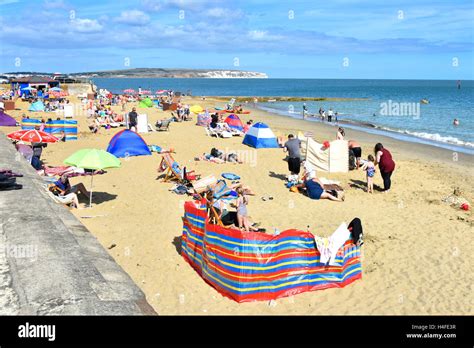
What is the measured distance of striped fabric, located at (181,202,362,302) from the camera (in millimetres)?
7133

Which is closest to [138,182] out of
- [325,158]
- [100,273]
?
[325,158]

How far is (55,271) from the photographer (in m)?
4.96

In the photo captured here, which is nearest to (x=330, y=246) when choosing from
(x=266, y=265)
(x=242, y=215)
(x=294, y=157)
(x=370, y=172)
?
(x=266, y=265)

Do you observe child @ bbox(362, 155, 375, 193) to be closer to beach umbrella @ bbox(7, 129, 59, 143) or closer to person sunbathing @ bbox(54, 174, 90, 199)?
person sunbathing @ bbox(54, 174, 90, 199)

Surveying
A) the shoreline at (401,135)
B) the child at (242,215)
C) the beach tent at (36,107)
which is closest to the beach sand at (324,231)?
the child at (242,215)

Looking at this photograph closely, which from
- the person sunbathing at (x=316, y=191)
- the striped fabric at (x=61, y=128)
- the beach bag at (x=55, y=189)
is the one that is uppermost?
the striped fabric at (x=61, y=128)

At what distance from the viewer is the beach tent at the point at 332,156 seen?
16344 millimetres

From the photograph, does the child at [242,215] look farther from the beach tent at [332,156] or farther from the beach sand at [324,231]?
the beach tent at [332,156]

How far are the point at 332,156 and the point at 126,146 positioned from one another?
8.48m

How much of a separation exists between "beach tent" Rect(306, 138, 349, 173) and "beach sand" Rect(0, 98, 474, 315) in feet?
1.50

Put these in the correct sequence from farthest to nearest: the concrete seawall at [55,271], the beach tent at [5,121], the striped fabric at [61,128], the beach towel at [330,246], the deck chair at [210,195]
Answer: the beach tent at [5,121]
the striped fabric at [61,128]
the deck chair at [210,195]
the beach towel at [330,246]
the concrete seawall at [55,271]

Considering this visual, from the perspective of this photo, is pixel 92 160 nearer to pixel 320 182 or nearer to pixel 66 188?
pixel 66 188

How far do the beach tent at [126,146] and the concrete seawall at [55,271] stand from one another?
10.6 meters

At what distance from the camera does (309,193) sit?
13.3 m
